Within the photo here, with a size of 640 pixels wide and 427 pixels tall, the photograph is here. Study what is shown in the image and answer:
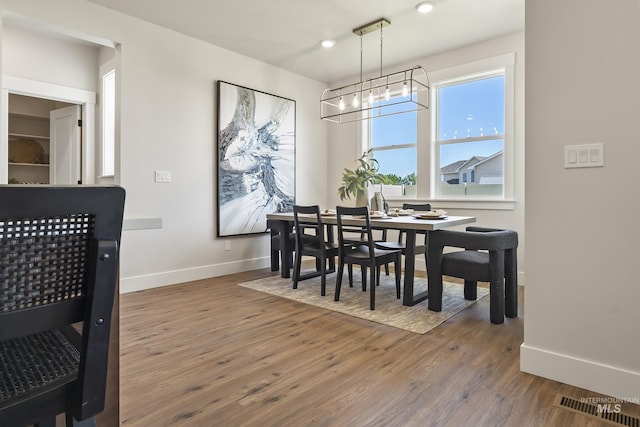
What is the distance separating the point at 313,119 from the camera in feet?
18.3

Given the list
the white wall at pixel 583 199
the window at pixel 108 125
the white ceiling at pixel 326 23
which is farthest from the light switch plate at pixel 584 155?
the window at pixel 108 125

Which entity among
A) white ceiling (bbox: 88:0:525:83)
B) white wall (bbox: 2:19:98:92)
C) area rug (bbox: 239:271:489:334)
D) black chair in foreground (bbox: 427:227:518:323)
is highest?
white ceiling (bbox: 88:0:525:83)

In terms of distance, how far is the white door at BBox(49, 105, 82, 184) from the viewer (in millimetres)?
4473

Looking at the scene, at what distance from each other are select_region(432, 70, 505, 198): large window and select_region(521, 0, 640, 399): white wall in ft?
8.22

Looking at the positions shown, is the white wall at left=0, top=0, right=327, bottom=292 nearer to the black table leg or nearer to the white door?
the white door

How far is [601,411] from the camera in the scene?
64.1 inches

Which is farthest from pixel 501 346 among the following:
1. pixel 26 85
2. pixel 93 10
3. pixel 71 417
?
pixel 26 85

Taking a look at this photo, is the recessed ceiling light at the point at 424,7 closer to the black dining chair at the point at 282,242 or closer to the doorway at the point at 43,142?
the black dining chair at the point at 282,242

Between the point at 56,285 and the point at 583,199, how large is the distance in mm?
2067

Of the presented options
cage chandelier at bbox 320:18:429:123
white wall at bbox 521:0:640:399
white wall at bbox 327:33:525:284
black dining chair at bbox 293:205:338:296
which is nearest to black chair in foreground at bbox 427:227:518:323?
white wall at bbox 521:0:640:399

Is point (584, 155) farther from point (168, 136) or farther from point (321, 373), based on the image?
point (168, 136)

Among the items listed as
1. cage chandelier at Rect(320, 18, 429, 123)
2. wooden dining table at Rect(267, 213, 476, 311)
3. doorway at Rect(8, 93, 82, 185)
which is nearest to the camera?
wooden dining table at Rect(267, 213, 476, 311)

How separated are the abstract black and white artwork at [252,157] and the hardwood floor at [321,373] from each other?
1786mm

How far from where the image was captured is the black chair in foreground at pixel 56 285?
64 cm
